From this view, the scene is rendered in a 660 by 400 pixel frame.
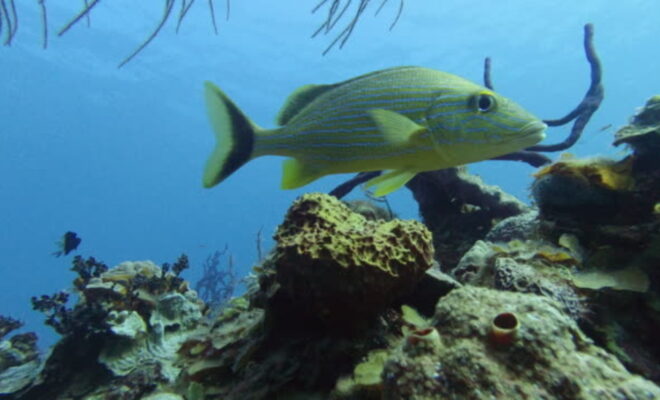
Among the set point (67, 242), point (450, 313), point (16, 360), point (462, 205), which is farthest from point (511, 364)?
point (67, 242)

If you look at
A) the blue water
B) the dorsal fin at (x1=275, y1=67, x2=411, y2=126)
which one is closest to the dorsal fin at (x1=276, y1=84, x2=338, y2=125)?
the dorsal fin at (x1=275, y1=67, x2=411, y2=126)

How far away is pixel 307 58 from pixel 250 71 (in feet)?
28.7

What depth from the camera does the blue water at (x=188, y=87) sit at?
1703 inches

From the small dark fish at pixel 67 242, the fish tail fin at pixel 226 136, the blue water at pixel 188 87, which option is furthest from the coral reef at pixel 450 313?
the small dark fish at pixel 67 242

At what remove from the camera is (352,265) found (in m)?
2.31

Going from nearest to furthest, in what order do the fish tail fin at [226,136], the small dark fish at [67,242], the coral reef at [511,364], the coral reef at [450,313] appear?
the coral reef at [511,364], the coral reef at [450,313], the fish tail fin at [226,136], the small dark fish at [67,242]

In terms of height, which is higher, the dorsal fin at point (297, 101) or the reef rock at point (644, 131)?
the dorsal fin at point (297, 101)

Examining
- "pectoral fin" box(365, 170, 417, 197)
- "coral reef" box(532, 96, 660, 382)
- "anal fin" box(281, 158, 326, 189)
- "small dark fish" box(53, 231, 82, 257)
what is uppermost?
"small dark fish" box(53, 231, 82, 257)

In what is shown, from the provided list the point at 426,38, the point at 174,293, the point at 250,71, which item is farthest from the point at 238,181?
the point at 174,293

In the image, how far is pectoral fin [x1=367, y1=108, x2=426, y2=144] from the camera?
221 cm

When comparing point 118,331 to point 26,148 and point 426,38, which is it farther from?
point 26,148

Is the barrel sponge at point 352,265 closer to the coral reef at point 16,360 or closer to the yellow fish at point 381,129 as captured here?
the yellow fish at point 381,129

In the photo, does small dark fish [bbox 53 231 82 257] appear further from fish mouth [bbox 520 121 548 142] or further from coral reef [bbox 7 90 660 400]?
fish mouth [bbox 520 121 548 142]

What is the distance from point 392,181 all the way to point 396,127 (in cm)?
37
